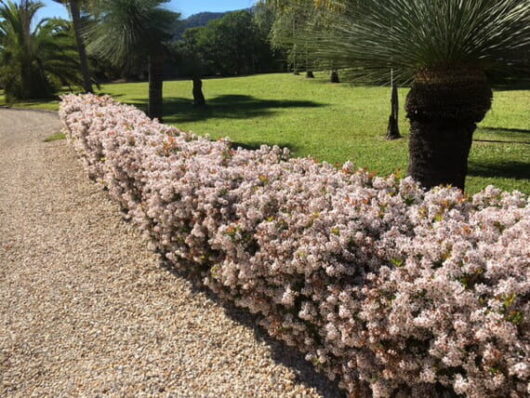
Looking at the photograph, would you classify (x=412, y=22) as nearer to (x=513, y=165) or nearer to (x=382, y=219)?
(x=382, y=219)

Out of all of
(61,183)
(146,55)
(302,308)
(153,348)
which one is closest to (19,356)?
(153,348)

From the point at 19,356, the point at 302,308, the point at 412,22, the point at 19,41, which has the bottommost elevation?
the point at 19,356

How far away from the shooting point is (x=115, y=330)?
162 inches

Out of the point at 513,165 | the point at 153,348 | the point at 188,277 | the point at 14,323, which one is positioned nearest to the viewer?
the point at 153,348

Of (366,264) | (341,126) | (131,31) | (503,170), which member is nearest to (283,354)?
(366,264)

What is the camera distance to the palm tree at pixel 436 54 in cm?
427

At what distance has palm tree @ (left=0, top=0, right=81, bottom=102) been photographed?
29766 mm

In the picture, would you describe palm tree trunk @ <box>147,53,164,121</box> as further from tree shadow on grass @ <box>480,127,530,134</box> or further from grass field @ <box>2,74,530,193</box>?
tree shadow on grass @ <box>480,127,530,134</box>

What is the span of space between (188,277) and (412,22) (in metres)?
3.42

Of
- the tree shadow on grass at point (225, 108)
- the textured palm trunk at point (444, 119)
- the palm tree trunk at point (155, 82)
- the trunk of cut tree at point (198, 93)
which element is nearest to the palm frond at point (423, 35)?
the textured palm trunk at point (444, 119)

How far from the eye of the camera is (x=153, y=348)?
382 centimetres

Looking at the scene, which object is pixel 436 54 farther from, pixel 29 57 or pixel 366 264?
pixel 29 57

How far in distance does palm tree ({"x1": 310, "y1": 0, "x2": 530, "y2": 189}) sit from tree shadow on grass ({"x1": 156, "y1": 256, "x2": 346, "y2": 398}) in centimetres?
260

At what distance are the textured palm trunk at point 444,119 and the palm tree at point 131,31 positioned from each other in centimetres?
1036
